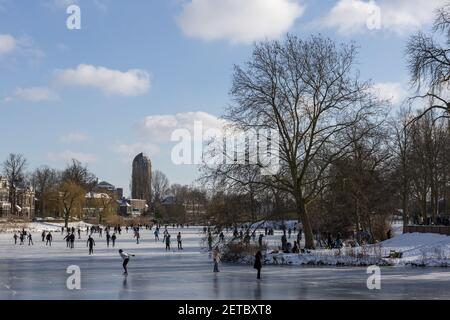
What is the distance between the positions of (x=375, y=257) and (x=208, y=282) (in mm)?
10961

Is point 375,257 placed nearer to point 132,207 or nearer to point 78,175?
point 78,175

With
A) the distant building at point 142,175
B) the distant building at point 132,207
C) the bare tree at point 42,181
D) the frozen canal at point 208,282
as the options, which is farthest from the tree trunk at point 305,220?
the distant building at point 142,175

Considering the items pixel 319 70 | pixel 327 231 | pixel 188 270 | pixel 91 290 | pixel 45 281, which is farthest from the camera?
pixel 327 231

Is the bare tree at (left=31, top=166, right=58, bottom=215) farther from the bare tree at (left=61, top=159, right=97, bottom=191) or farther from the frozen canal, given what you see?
the frozen canal

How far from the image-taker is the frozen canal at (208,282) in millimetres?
16859

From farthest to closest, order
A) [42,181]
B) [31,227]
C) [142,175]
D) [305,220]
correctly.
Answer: [142,175] → [42,181] → [31,227] → [305,220]

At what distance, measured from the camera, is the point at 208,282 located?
20453 mm

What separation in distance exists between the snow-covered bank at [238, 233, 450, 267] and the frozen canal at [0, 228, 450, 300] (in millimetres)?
1610

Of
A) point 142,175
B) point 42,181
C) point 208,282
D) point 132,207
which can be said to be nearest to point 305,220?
point 208,282

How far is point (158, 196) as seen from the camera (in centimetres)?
16875
